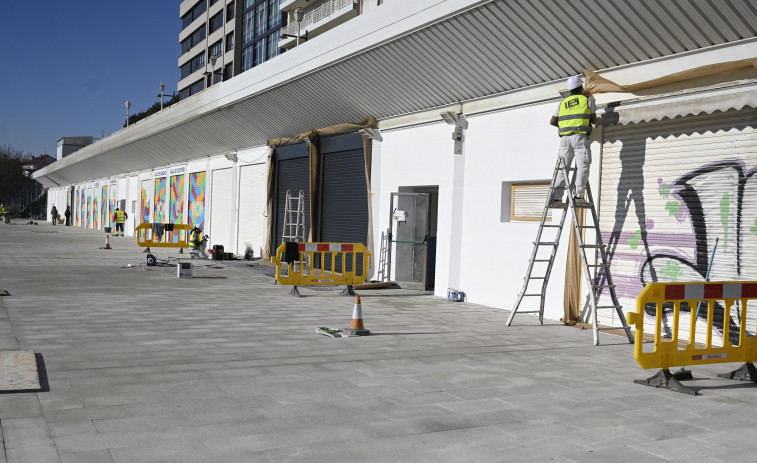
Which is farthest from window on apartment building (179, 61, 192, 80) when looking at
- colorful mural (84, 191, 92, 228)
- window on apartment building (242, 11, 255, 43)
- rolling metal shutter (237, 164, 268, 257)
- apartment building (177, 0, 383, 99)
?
rolling metal shutter (237, 164, 268, 257)

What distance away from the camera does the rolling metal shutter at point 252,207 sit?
81.6 feet

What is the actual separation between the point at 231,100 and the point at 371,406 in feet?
61.8

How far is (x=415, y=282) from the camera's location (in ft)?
54.1

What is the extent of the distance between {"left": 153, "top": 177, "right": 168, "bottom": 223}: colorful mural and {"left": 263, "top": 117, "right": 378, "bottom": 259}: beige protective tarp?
15.2 metres

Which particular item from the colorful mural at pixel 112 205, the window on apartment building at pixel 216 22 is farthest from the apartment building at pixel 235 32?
the colorful mural at pixel 112 205

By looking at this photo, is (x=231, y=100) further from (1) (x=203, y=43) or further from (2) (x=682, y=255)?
(1) (x=203, y=43)

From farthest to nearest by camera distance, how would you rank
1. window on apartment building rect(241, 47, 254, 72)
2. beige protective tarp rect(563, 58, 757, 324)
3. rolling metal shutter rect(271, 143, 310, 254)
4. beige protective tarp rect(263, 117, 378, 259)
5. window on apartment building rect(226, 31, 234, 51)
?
window on apartment building rect(226, 31, 234, 51)
window on apartment building rect(241, 47, 254, 72)
rolling metal shutter rect(271, 143, 310, 254)
beige protective tarp rect(263, 117, 378, 259)
beige protective tarp rect(563, 58, 757, 324)

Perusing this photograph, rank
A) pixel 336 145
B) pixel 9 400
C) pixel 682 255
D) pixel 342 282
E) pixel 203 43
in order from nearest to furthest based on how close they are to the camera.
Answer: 1. pixel 9 400
2. pixel 682 255
3. pixel 342 282
4. pixel 336 145
5. pixel 203 43

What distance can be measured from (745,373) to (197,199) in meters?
27.5

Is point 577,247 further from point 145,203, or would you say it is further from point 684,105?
point 145,203

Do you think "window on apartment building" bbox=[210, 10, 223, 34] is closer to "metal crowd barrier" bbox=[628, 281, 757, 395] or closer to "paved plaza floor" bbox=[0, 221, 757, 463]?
"paved plaza floor" bbox=[0, 221, 757, 463]

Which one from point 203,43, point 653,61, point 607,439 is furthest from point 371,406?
point 203,43

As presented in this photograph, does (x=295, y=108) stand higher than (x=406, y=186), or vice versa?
(x=295, y=108)

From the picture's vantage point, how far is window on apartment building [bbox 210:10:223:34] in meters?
76.9
